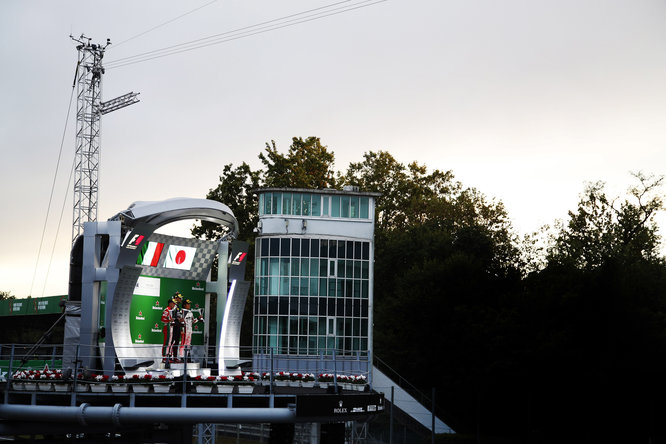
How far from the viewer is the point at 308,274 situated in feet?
155

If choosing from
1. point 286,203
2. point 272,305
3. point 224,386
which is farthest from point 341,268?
point 224,386

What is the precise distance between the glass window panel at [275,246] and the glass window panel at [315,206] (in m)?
2.39

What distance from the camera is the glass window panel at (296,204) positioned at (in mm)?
47312

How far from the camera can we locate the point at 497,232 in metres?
63.2

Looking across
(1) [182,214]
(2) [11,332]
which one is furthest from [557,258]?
(2) [11,332]

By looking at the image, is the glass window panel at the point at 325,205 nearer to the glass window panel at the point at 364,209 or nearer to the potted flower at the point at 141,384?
the glass window panel at the point at 364,209

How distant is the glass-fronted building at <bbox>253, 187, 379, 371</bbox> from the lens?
4709 cm

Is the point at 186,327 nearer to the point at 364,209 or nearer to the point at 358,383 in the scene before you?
the point at 358,383

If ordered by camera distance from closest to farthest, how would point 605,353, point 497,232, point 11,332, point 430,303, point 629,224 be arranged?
point 605,353
point 430,303
point 629,224
point 497,232
point 11,332

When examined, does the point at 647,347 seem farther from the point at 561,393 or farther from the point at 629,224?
the point at 629,224

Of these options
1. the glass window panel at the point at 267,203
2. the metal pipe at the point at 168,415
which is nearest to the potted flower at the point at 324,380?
the metal pipe at the point at 168,415

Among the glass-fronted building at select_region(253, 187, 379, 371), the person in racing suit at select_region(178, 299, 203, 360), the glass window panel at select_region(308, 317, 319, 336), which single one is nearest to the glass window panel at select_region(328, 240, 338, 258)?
the glass-fronted building at select_region(253, 187, 379, 371)

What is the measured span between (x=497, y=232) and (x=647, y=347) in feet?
79.1

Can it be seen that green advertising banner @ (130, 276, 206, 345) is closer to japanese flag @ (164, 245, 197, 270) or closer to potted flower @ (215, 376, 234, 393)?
japanese flag @ (164, 245, 197, 270)
